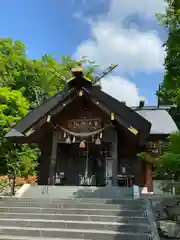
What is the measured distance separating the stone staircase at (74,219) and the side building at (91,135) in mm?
Result: 3891

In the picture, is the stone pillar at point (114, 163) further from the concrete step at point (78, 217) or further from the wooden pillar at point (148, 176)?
the concrete step at point (78, 217)

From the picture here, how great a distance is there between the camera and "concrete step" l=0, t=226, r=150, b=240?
733cm

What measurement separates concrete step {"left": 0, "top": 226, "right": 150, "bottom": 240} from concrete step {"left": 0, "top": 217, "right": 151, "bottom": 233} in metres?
0.22

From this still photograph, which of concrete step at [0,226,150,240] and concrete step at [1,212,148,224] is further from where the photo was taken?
concrete step at [1,212,148,224]

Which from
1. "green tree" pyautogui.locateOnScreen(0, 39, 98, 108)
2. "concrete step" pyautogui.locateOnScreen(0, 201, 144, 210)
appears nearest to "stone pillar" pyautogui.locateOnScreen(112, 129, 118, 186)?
"concrete step" pyautogui.locateOnScreen(0, 201, 144, 210)

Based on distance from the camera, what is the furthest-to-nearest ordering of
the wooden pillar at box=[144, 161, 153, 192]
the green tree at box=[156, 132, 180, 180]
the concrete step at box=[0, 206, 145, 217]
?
the wooden pillar at box=[144, 161, 153, 192] < the concrete step at box=[0, 206, 145, 217] < the green tree at box=[156, 132, 180, 180]

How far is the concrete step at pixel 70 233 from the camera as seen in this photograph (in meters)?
7.33

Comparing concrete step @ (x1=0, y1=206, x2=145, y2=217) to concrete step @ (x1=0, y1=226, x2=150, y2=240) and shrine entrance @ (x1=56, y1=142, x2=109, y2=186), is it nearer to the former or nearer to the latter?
concrete step @ (x1=0, y1=226, x2=150, y2=240)

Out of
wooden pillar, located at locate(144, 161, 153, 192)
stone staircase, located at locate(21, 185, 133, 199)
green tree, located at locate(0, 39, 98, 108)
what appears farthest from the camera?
green tree, located at locate(0, 39, 98, 108)

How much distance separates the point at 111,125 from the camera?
569 inches

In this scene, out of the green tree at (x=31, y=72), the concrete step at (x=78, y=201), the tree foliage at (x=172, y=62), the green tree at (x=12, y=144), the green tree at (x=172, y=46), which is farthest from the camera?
the green tree at (x=31, y=72)

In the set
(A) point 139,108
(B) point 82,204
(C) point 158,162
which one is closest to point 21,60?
(A) point 139,108

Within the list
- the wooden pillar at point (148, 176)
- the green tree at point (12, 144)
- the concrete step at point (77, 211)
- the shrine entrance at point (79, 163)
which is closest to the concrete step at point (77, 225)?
the concrete step at point (77, 211)

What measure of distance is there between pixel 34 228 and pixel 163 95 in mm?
26114
